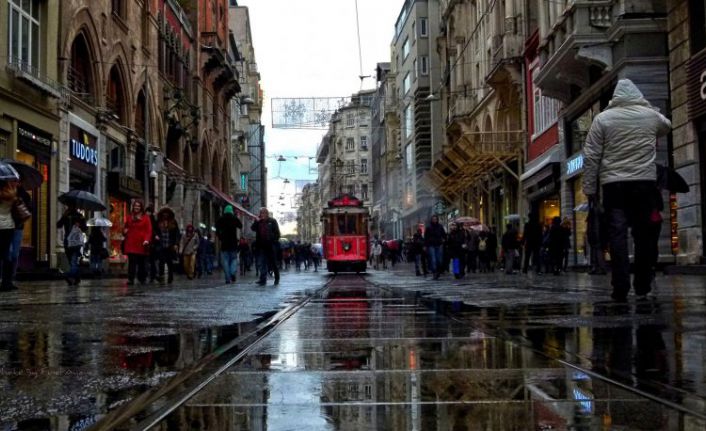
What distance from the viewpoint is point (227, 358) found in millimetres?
4258

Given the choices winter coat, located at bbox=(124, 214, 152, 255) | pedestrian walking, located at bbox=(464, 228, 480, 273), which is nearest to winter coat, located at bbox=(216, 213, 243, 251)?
winter coat, located at bbox=(124, 214, 152, 255)

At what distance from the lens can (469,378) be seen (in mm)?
3453

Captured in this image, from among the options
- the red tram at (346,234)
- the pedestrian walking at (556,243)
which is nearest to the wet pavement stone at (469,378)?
the pedestrian walking at (556,243)

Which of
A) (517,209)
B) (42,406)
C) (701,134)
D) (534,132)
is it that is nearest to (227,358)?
(42,406)

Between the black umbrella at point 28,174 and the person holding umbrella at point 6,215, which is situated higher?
the black umbrella at point 28,174

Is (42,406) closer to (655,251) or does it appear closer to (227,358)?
(227,358)

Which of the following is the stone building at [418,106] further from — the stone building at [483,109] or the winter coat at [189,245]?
the winter coat at [189,245]

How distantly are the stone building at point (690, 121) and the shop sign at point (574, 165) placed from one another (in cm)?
684

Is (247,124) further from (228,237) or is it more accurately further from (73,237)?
(73,237)

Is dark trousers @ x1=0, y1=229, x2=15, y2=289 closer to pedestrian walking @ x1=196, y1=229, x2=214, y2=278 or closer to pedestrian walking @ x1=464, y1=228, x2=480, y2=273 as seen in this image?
pedestrian walking @ x1=196, y1=229, x2=214, y2=278

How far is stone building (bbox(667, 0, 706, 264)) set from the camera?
19000 mm

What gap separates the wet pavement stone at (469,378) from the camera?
2633 millimetres

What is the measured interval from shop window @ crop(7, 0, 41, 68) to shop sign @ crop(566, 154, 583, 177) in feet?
56.3

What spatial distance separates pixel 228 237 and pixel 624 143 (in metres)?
11.5
